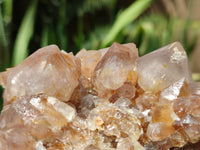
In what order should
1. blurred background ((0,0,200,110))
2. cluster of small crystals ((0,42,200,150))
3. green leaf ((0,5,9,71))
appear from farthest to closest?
blurred background ((0,0,200,110)) → green leaf ((0,5,9,71)) → cluster of small crystals ((0,42,200,150))

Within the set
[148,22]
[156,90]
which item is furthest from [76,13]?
[156,90]

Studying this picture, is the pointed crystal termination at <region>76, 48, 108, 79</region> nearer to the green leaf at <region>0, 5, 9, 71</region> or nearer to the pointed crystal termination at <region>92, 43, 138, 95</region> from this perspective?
the pointed crystal termination at <region>92, 43, 138, 95</region>

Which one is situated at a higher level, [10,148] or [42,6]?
[10,148]

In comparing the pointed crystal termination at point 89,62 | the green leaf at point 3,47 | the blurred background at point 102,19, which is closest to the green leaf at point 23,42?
the green leaf at point 3,47

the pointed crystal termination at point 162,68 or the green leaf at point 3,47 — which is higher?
the pointed crystal termination at point 162,68

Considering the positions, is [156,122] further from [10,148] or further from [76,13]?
[76,13]

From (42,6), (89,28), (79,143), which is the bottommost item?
(89,28)

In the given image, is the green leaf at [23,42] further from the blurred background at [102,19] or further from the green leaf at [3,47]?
the blurred background at [102,19]

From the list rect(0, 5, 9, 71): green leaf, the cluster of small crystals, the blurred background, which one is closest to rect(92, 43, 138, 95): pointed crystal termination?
the cluster of small crystals
